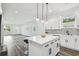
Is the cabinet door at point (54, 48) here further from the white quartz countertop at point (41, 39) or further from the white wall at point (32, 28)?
the white wall at point (32, 28)

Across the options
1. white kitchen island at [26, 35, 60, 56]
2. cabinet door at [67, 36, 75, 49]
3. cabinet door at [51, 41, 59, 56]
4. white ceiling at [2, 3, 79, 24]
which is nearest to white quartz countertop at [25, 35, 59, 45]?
white kitchen island at [26, 35, 60, 56]

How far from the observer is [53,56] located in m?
2.10

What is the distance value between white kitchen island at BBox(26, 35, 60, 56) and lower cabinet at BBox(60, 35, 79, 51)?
0.11m

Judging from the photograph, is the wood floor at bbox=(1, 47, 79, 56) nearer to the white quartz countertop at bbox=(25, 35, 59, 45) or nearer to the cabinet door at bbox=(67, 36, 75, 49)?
the cabinet door at bbox=(67, 36, 75, 49)

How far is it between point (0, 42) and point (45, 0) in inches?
46.7

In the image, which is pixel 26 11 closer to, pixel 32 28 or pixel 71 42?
pixel 32 28

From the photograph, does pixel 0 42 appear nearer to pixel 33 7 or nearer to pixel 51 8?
pixel 33 7

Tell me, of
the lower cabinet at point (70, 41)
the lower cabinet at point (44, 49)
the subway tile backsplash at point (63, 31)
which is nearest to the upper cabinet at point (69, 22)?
the subway tile backsplash at point (63, 31)

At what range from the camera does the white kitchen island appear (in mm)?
2074

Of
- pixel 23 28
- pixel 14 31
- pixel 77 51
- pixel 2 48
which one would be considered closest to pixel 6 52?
pixel 2 48

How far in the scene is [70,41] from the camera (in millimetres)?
2121

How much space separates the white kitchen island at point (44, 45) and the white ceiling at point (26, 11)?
1.35 ft

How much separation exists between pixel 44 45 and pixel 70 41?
0.51 metres

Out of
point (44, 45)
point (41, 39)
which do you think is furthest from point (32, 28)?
point (44, 45)
